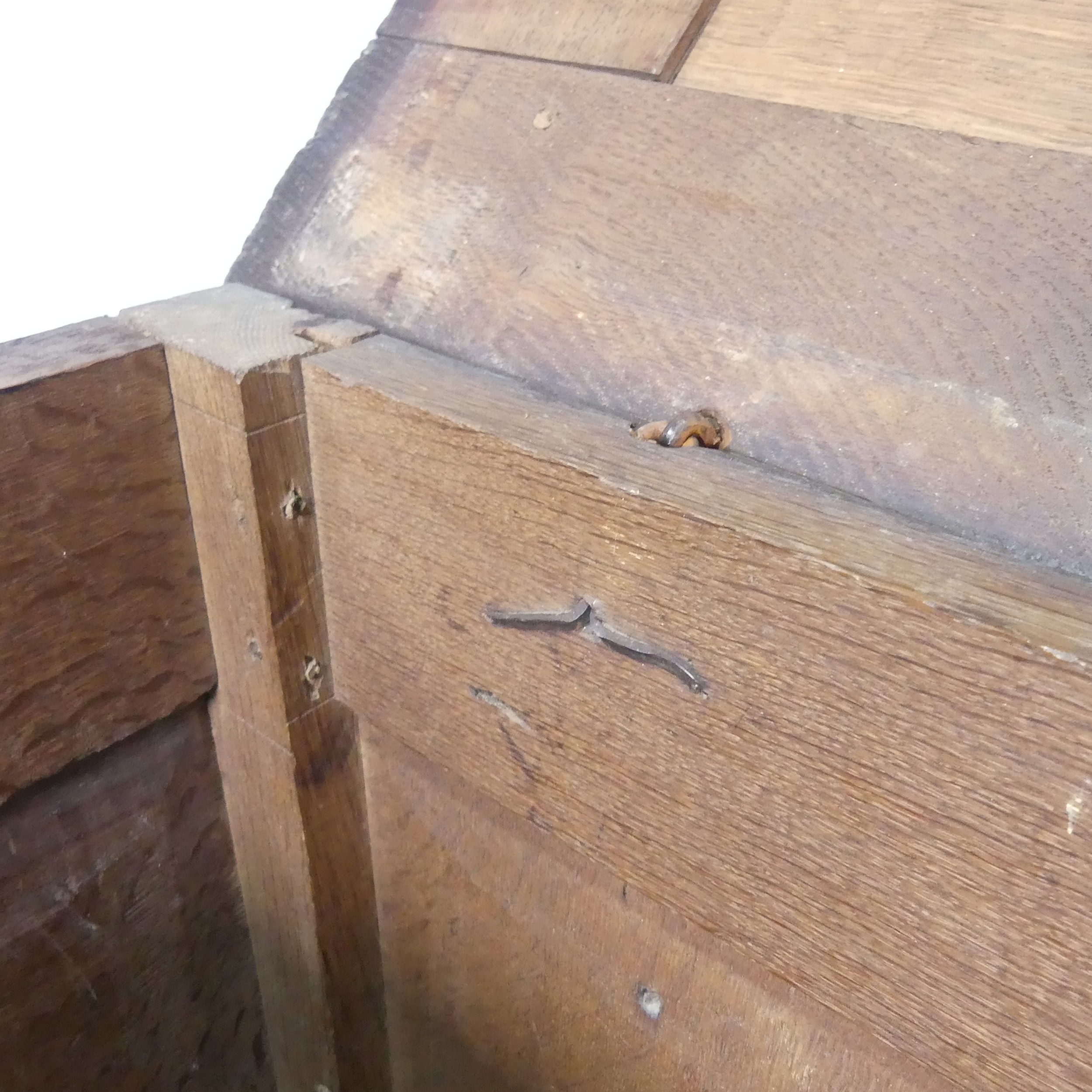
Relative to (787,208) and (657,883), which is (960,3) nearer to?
(787,208)

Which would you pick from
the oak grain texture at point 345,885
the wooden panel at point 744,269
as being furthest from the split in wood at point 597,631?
the oak grain texture at point 345,885

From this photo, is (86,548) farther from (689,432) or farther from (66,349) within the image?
(689,432)

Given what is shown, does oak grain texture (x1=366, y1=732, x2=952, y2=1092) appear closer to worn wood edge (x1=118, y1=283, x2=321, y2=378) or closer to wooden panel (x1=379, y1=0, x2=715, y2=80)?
worn wood edge (x1=118, y1=283, x2=321, y2=378)

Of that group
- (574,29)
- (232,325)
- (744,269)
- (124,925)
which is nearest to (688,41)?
(574,29)

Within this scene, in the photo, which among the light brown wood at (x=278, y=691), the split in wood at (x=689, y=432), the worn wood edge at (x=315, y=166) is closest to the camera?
the split in wood at (x=689, y=432)

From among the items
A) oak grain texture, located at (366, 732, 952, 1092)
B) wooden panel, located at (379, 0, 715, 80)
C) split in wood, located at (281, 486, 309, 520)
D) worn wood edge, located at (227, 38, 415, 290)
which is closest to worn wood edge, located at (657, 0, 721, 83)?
wooden panel, located at (379, 0, 715, 80)

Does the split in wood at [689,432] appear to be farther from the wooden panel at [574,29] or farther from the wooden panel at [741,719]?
the wooden panel at [574,29]
